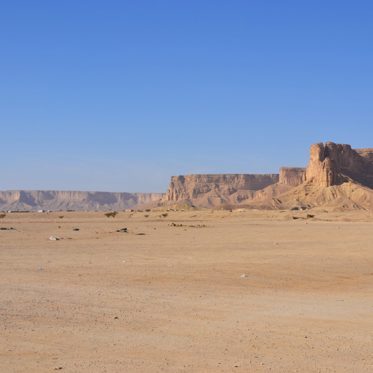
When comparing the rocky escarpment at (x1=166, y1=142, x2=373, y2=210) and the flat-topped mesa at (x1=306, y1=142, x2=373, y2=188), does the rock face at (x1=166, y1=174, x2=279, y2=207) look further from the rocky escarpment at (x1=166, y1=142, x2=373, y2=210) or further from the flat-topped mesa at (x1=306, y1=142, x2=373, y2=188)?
the flat-topped mesa at (x1=306, y1=142, x2=373, y2=188)

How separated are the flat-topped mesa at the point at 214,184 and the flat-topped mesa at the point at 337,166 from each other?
49.2m

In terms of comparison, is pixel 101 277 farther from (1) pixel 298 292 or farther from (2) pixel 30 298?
(1) pixel 298 292

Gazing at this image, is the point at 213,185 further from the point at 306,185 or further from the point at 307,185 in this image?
the point at 307,185

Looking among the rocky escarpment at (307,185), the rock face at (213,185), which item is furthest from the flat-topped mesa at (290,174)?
the rock face at (213,185)

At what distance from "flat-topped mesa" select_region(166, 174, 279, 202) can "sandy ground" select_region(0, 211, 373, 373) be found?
519ft

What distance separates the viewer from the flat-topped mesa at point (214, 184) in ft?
590

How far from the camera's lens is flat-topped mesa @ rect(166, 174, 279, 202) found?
17988 cm

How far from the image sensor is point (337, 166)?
Result: 12175cm

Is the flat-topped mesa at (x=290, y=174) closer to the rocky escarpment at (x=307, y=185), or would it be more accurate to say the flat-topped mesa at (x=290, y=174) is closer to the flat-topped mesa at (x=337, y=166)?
the rocky escarpment at (x=307, y=185)

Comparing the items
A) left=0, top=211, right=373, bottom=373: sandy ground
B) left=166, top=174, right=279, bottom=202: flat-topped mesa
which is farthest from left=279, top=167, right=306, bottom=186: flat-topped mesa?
left=0, top=211, right=373, bottom=373: sandy ground

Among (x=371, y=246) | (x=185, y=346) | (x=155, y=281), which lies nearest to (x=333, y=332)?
(x=185, y=346)

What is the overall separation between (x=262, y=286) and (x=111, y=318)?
5.36 metres

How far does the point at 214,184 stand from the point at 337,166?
65276 millimetres

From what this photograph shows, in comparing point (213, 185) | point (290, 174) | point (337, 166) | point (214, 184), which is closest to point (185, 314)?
point (337, 166)
